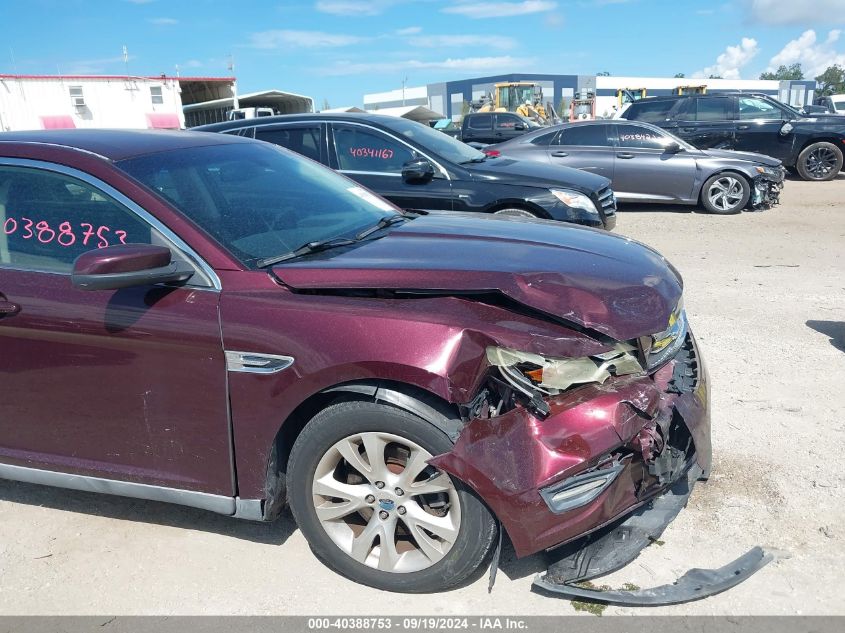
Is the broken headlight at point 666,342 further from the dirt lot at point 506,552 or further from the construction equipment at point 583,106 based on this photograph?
the construction equipment at point 583,106

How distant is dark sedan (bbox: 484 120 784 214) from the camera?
11.3 meters

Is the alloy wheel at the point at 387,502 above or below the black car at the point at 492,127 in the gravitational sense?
below

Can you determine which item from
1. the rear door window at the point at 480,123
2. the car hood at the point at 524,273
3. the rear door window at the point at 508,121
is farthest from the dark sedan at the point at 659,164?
the rear door window at the point at 480,123

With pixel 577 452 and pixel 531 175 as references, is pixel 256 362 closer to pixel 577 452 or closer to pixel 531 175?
pixel 577 452

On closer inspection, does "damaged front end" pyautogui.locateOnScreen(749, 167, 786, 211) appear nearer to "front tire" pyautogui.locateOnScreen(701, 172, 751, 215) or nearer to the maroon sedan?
"front tire" pyautogui.locateOnScreen(701, 172, 751, 215)

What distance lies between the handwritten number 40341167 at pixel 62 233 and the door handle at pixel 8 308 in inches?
12.0

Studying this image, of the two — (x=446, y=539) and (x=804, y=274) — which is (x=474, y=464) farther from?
(x=804, y=274)

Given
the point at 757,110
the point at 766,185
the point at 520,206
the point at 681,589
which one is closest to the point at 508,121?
the point at 757,110

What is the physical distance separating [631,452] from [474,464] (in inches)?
23.7

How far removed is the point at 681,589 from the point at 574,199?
5139mm

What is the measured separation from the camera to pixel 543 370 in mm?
2584

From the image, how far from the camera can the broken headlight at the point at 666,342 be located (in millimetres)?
2826

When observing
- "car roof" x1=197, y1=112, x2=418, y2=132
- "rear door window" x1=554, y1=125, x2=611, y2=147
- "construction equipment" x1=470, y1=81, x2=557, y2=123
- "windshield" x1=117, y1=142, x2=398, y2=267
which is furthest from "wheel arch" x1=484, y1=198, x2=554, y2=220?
"construction equipment" x1=470, y1=81, x2=557, y2=123
